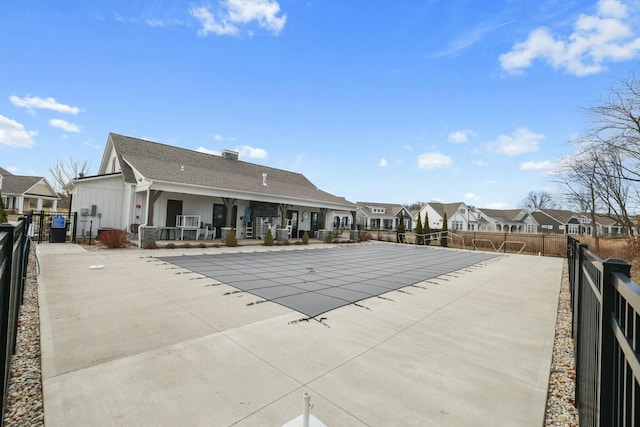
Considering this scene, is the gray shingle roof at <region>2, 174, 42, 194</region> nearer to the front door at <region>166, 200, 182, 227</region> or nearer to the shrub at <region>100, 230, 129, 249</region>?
the front door at <region>166, 200, 182, 227</region>

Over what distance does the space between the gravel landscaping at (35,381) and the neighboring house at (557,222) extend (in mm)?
55490

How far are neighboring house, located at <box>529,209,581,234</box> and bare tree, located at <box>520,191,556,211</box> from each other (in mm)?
13869

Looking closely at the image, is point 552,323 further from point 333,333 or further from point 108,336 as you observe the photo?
point 108,336

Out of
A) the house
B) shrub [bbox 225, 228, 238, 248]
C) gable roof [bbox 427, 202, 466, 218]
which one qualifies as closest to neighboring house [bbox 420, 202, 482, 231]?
gable roof [bbox 427, 202, 466, 218]

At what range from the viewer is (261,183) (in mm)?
18234

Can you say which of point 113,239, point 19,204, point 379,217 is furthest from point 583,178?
point 19,204

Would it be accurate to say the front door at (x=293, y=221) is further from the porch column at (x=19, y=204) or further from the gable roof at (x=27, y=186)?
the porch column at (x=19, y=204)

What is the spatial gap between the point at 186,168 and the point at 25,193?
30050 millimetres

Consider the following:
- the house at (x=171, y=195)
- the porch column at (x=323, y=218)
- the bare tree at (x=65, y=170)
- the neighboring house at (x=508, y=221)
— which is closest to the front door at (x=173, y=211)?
the house at (x=171, y=195)

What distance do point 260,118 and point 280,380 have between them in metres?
19.9

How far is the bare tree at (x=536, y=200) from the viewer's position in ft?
202

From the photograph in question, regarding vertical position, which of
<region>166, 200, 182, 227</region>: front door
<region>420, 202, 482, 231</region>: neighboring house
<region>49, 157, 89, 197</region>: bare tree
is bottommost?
<region>166, 200, 182, 227</region>: front door

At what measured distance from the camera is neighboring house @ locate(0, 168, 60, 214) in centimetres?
3088

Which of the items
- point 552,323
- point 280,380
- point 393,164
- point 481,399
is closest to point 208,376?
point 280,380
